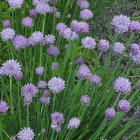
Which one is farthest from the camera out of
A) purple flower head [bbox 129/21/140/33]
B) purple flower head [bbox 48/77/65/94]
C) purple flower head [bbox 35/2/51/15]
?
purple flower head [bbox 35/2/51/15]

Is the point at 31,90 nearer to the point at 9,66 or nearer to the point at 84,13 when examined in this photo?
the point at 9,66

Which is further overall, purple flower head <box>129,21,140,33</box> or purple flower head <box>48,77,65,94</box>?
purple flower head <box>129,21,140,33</box>

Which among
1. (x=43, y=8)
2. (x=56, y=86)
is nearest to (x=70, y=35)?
(x=43, y=8)

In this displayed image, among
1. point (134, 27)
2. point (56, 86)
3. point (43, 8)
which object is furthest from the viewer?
point (43, 8)

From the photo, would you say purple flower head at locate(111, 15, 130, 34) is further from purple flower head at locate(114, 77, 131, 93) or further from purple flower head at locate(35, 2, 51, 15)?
purple flower head at locate(35, 2, 51, 15)

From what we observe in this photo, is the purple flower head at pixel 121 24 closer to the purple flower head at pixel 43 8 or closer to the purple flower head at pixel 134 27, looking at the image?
the purple flower head at pixel 134 27

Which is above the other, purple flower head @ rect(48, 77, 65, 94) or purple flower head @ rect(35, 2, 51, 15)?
purple flower head @ rect(35, 2, 51, 15)

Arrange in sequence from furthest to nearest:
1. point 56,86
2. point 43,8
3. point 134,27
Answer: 1. point 43,8
2. point 134,27
3. point 56,86

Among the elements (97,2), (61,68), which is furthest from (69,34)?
(97,2)

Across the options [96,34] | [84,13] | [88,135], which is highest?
[84,13]

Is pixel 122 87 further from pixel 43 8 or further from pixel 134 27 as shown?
pixel 43 8

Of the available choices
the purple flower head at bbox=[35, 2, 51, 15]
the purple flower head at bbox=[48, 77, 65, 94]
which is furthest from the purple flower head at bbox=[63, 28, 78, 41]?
the purple flower head at bbox=[48, 77, 65, 94]
